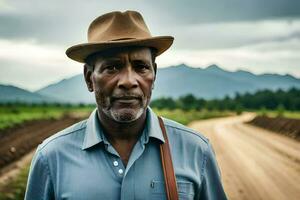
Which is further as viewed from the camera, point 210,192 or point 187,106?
point 187,106

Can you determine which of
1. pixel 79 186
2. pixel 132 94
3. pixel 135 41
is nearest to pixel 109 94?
pixel 132 94

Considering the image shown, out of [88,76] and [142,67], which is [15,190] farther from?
[142,67]

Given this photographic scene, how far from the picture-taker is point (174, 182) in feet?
8.13

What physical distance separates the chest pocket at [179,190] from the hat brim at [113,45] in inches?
25.7

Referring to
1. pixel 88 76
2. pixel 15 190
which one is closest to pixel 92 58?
pixel 88 76

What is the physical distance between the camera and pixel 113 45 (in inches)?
101

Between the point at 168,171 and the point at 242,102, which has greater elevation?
the point at 168,171

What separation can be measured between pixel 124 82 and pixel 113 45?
187mm

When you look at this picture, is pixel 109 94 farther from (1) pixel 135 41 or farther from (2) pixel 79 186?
(2) pixel 79 186

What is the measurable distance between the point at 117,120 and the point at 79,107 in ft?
301

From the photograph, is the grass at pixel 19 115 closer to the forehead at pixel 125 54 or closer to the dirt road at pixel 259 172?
the dirt road at pixel 259 172

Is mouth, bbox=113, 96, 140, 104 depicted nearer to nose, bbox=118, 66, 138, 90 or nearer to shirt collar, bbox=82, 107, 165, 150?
nose, bbox=118, 66, 138, 90

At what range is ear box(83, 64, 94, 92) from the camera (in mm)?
2780

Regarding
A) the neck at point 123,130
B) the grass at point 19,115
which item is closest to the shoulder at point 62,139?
the neck at point 123,130
